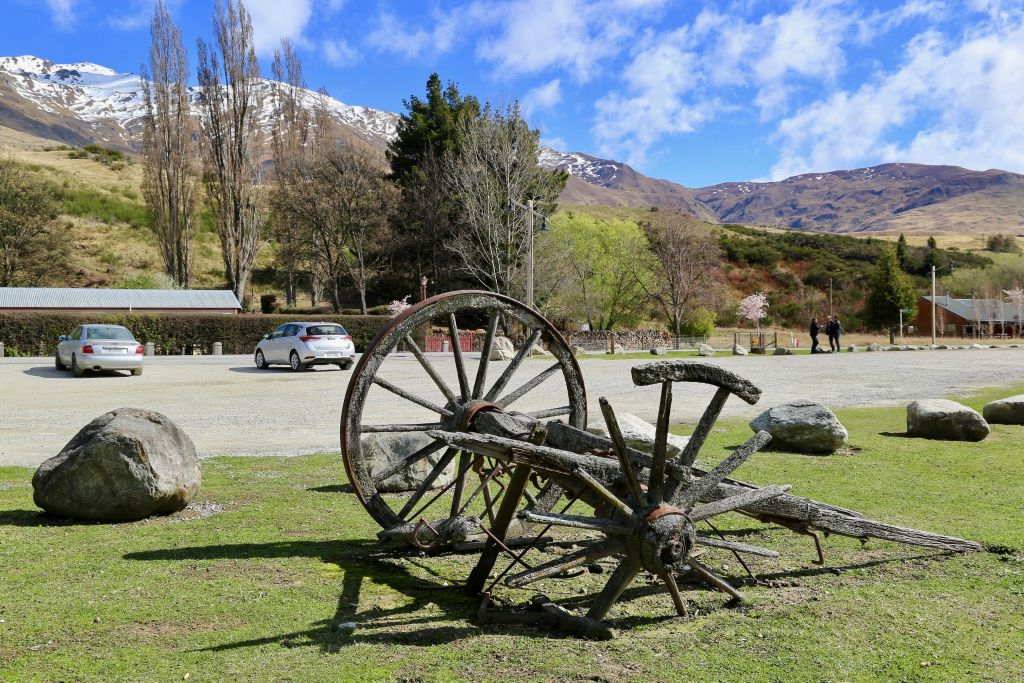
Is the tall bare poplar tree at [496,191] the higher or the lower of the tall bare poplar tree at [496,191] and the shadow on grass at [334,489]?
the higher

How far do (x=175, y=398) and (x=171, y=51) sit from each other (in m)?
47.6

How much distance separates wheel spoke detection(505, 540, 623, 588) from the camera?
168 inches

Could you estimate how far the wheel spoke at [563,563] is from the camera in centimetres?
427

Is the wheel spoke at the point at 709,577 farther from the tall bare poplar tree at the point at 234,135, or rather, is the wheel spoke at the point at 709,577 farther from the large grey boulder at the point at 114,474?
the tall bare poplar tree at the point at 234,135

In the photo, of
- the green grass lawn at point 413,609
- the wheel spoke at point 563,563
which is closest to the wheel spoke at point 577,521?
the wheel spoke at point 563,563

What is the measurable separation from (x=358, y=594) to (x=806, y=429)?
24.7ft

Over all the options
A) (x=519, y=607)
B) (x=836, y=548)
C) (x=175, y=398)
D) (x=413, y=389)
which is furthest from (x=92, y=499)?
(x=413, y=389)

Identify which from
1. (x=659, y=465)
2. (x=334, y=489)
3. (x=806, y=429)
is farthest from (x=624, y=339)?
(x=659, y=465)

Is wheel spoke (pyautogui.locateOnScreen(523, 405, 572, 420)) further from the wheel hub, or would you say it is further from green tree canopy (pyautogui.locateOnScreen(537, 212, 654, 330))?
green tree canopy (pyautogui.locateOnScreen(537, 212, 654, 330))

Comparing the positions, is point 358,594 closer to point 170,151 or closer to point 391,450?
point 391,450

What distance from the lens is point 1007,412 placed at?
1374 centimetres

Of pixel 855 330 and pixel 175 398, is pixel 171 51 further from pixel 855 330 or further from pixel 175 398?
pixel 855 330

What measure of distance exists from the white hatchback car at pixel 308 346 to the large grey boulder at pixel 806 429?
19130 mm

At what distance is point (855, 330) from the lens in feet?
276
